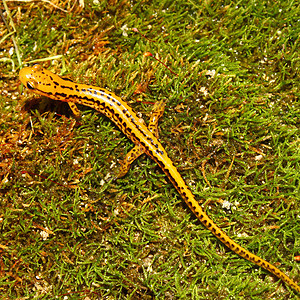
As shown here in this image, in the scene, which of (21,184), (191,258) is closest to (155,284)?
(191,258)

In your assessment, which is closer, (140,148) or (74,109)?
(140,148)

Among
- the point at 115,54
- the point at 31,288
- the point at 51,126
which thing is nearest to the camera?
the point at 31,288

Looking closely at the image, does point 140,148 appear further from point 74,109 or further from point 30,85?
point 30,85

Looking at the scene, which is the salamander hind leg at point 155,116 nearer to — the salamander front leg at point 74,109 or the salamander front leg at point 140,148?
the salamander front leg at point 140,148

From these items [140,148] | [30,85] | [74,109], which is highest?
[30,85]

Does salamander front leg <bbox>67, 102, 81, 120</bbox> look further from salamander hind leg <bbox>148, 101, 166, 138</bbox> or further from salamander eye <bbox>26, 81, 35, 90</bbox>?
salamander hind leg <bbox>148, 101, 166, 138</bbox>

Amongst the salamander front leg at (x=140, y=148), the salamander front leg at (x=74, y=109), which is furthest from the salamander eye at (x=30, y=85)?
the salamander front leg at (x=140, y=148)

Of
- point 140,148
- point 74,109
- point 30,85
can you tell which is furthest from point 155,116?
point 30,85

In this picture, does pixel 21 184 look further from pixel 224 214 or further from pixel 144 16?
pixel 144 16
